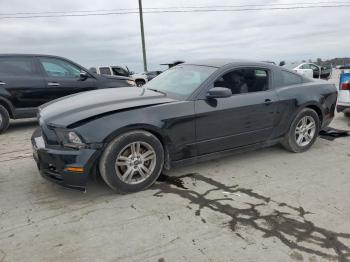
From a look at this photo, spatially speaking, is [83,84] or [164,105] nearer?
[164,105]

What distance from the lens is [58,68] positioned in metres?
7.78

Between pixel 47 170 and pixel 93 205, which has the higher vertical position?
pixel 47 170

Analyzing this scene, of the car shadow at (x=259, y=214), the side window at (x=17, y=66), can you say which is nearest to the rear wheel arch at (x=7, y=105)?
the side window at (x=17, y=66)

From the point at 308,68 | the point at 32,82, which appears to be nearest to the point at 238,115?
the point at 32,82

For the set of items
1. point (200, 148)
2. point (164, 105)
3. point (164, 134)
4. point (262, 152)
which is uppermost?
point (164, 105)

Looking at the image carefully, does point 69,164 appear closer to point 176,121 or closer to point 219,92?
point 176,121

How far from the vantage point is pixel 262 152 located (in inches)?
212

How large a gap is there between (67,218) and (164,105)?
162 cm

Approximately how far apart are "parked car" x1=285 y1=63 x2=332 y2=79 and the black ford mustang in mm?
17198

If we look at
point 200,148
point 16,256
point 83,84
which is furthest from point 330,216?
point 83,84

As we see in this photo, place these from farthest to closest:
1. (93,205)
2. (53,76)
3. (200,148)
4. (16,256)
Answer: (53,76) < (200,148) < (93,205) < (16,256)

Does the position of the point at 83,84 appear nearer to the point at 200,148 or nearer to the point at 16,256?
the point at 200,148

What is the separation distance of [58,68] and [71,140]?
479cm

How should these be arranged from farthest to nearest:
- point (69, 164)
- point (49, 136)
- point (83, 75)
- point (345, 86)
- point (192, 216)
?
point (83, 75) < point (345, 86) < point (49, 136) < point (69, 164) < point (192, 216)
